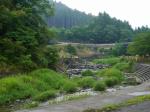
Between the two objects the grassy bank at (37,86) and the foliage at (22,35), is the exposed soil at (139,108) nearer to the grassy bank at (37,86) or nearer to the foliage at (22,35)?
the grassy bank at (37,86)

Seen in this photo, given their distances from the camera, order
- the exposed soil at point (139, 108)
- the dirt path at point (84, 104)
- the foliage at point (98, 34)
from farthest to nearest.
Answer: the foliage at point (98, 34), the dirt path at point (84, 104), the exposed soil at point (139, 108)

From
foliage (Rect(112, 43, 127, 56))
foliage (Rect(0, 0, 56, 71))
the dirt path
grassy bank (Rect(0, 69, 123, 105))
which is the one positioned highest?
foliage (Rect(0, 0, 56, 71))

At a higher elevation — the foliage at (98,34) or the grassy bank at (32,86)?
the foliage at (98,34)

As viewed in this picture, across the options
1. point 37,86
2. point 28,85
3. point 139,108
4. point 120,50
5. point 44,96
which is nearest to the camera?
point 139,108

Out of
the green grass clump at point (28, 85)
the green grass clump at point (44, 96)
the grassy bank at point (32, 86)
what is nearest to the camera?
the green grass clump at point (44, 96)

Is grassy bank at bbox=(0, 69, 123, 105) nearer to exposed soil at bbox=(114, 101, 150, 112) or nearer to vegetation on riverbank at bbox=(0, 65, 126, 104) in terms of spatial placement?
vegetation on riverbank at bbox=(0, 65, 126, 104)

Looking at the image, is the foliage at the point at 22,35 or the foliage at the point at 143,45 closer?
the foliage at the point at 22,35

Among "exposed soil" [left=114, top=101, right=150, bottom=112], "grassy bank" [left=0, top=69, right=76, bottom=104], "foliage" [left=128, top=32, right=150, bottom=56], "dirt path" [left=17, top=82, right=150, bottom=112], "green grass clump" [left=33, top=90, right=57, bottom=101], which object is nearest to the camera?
"exposed soil" [left=114, top=101, right=150, bottom=112]

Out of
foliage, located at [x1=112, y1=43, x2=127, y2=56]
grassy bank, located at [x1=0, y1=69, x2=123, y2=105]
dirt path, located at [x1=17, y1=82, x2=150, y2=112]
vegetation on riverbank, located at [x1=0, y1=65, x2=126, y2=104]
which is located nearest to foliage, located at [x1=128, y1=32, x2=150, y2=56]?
foliage, located at [x1=112, y1=43, x2=127, y2=56]

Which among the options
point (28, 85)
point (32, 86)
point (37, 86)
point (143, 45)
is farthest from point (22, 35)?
point (143, 45)

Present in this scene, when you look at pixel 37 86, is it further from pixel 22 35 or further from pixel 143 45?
pixel 143 45

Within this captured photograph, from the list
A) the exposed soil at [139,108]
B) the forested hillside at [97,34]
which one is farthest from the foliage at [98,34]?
the exposed soil at [139,108]

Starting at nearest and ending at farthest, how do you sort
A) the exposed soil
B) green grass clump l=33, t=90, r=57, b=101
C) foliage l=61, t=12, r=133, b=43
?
the exposed soil, green grass clump l=33, t=90, r=57, b=101, foliage l=61, t=12, r=133, b=43

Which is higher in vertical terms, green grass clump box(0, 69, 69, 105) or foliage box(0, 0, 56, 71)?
foliage box(0, 0, 56, 71)
